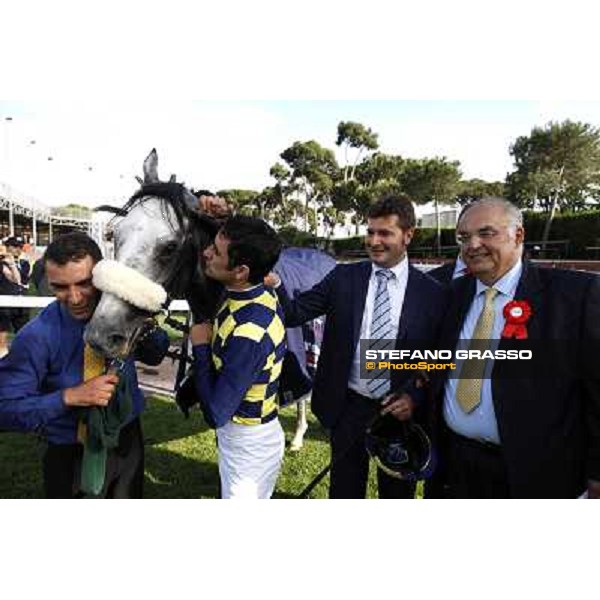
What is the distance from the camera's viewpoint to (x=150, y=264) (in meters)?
1.92

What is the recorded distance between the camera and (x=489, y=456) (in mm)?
1701

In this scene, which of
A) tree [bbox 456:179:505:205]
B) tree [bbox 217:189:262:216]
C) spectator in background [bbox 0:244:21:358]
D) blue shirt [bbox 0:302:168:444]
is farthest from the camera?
spectator in background [bbox 0:244:21:358]

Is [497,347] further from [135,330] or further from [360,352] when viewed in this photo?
[135,330]

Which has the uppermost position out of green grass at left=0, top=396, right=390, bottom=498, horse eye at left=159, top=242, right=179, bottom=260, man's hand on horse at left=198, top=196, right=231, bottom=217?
man's hand on horse at left=198, top=196, right=231, bottom=217

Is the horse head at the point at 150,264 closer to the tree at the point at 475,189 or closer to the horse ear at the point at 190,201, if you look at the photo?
the horse ear at the point at 190,201

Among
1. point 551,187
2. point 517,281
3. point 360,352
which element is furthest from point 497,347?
point 551,187

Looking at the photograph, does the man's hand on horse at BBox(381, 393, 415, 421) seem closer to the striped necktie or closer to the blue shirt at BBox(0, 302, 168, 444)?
the striped necktie

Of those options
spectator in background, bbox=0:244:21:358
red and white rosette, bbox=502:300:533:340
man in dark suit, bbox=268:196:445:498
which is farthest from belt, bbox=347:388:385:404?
spectator in background, bbox=0:244:21:358

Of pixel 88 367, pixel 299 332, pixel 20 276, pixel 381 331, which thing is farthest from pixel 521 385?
pixel 20 276

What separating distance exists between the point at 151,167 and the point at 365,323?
132cm

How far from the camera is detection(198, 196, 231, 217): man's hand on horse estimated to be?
2.21 m

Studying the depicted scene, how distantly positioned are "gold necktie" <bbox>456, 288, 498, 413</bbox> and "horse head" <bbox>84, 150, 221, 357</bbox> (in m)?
1.19

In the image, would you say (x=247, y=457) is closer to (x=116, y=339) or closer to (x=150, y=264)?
(x=116, y=339)
